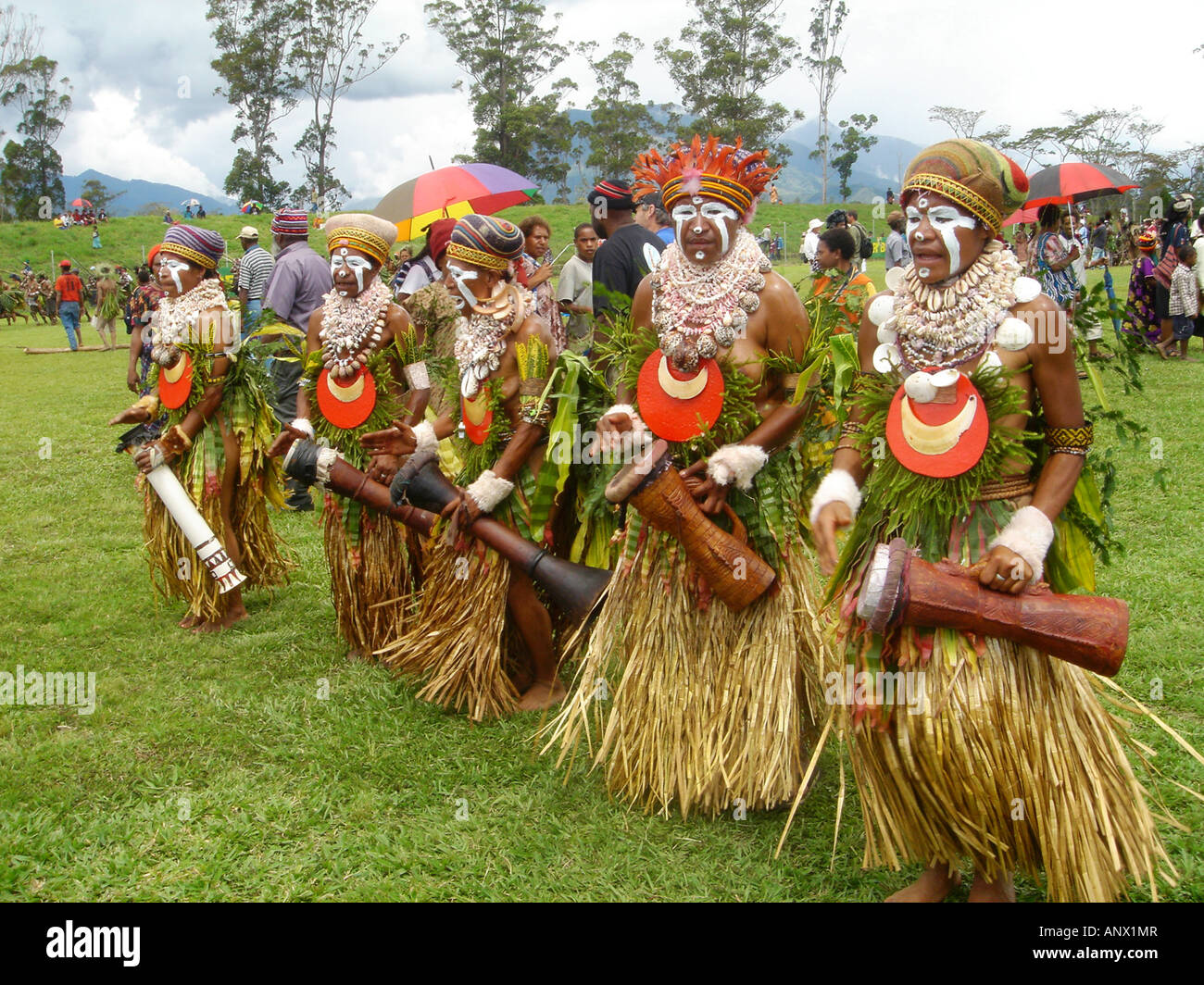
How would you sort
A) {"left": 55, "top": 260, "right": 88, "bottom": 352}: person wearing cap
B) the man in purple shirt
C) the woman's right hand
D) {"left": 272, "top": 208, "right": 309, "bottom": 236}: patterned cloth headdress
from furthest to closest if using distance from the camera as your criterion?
1. {"left": 55, "top": 260, "right": 88, "bottom": 352}: person wearing cap
2. {"left": 272, "top": 208, "right": 309, "bottom": 236}: patterned cloth headdress
3. the man in purple shirt
4. the woman's right hand

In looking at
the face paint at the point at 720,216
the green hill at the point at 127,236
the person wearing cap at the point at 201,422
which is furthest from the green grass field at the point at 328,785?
the green hill at the point at 127,236

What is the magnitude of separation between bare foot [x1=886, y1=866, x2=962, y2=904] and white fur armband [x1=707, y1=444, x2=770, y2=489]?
1287mm

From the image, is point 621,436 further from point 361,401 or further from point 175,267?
point 175,267

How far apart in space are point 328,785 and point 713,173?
2578 millimetres

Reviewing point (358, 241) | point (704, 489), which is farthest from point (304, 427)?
point (704, 489)

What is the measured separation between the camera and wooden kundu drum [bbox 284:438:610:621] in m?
3.80

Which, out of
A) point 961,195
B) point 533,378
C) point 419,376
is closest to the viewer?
point 961,195

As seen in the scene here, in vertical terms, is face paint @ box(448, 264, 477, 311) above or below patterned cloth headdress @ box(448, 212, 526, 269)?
below

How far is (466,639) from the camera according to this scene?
13.8 ft

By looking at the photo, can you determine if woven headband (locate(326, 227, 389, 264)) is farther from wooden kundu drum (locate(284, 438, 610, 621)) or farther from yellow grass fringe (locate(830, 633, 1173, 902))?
yellow grass fringe (locate(830, 633, 1173, 902))

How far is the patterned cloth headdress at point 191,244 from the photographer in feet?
16.9

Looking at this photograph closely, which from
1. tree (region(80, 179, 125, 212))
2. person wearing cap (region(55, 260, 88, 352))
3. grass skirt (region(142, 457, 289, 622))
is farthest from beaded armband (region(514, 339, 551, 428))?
tree (region(80, 179, 125, 212))

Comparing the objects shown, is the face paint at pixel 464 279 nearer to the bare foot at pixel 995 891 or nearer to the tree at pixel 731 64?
the bare foot at pixel 995 891

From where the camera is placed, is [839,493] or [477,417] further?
[477,417]
